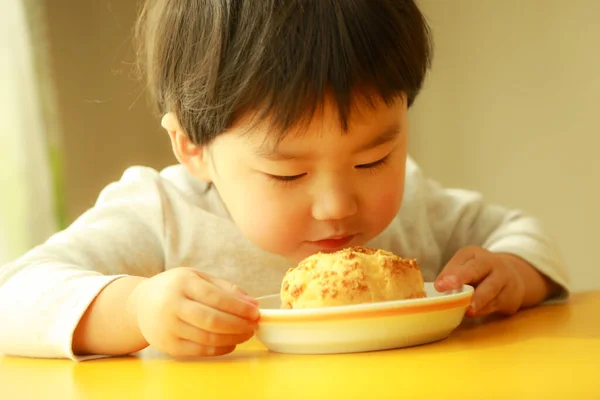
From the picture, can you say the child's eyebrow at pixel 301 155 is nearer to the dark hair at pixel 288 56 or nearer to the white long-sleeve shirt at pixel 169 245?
the dark hair at pixel 288 56

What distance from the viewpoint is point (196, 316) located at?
0.85 m

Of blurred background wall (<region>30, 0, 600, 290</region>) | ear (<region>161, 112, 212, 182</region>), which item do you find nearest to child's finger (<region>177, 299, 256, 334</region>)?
ear (<region>161, 112, 212, 182</region>)

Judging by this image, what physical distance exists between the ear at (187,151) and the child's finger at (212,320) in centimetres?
39

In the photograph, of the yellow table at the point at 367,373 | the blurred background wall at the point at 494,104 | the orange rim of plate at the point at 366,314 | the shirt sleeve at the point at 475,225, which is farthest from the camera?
the blurred background wall at the point at 494,104

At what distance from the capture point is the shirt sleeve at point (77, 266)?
96cm

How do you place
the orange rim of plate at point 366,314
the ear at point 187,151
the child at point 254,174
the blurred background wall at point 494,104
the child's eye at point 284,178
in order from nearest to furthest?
1. the orange rim of plate at point 366,314
2. the child at point 254,174
3. the child's eye at point 284,178
4. the ear at point 187,151
5. the blurred background wall at point 494,104

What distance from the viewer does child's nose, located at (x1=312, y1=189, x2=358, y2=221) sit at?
1.00 m

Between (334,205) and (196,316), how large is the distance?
9.7 inches

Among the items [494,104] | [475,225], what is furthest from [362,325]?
[494,104]

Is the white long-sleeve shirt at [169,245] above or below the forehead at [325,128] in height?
below

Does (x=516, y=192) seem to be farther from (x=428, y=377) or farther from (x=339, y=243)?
(x=428, y=377)

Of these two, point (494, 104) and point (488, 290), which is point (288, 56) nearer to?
point (488, 290)

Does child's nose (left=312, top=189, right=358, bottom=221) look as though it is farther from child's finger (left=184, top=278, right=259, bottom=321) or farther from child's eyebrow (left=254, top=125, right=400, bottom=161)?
child's finger (left=184, top=278, right=259, bottom=321)

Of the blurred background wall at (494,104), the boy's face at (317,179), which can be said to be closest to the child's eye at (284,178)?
the boy's face at (317,179)
